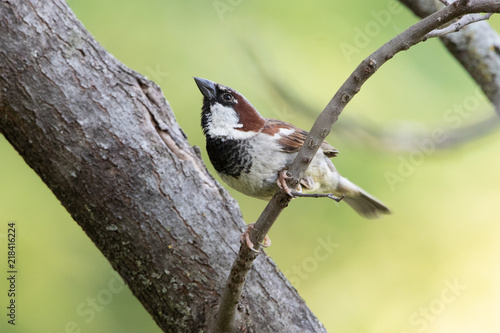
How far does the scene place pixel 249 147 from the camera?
9.51ft

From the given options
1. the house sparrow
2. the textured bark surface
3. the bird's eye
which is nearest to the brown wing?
the house sparrow

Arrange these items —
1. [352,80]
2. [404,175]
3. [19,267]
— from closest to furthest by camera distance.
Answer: [352,80], [19,267], [404,175]

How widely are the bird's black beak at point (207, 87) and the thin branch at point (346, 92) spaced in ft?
4.10

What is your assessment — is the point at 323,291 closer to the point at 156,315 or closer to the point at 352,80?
the point at 156,315

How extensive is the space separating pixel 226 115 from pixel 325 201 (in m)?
2.01

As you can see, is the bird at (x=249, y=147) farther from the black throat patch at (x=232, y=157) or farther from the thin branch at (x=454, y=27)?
the thin branch at (x=454, y=27)

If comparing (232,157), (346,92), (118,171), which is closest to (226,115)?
(232,157)

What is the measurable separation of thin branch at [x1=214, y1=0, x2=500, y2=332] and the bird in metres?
0.63

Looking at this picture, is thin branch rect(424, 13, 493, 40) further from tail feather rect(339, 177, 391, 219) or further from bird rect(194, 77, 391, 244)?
tail feather rect(339, 177, 391, 219)

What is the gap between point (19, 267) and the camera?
4.45 metres

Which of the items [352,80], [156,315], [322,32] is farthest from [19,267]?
[352,80]

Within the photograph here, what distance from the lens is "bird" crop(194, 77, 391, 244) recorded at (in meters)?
2.84

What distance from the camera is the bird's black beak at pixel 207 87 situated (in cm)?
310

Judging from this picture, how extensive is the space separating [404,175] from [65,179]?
3.13m
